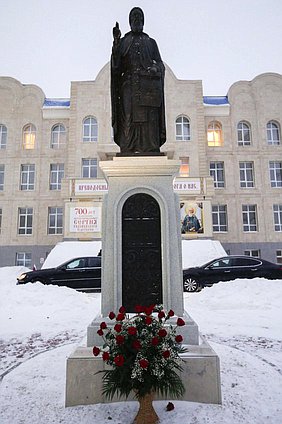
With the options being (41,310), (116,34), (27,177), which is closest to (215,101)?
(27,177)

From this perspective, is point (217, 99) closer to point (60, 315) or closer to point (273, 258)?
point (273, 258)

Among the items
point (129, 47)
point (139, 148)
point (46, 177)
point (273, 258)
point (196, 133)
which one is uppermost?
point (196, 133)

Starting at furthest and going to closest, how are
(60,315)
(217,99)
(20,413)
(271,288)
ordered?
(217,99) < (271,288) < (60,315) < (20,413)

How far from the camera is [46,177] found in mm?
27406

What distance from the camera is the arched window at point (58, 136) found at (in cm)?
2806

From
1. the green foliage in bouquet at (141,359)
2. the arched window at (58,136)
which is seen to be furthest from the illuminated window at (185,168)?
the green foliage in bouquet at (141,359)

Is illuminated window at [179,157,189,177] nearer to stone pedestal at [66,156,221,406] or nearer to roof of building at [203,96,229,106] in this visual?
roof of building at [203,96,229,106]

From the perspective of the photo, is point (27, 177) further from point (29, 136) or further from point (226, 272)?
point (226, 272)

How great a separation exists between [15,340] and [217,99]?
92.8ft

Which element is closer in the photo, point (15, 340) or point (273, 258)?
point (15, 340)

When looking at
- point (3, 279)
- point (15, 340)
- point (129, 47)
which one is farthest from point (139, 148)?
point (3, 279)

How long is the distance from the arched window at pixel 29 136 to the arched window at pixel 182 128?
13.3 m

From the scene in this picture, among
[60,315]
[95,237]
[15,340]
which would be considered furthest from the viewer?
[95,237]

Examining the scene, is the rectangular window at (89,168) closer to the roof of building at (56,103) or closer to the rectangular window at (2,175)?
the roof of building at (56,103)
